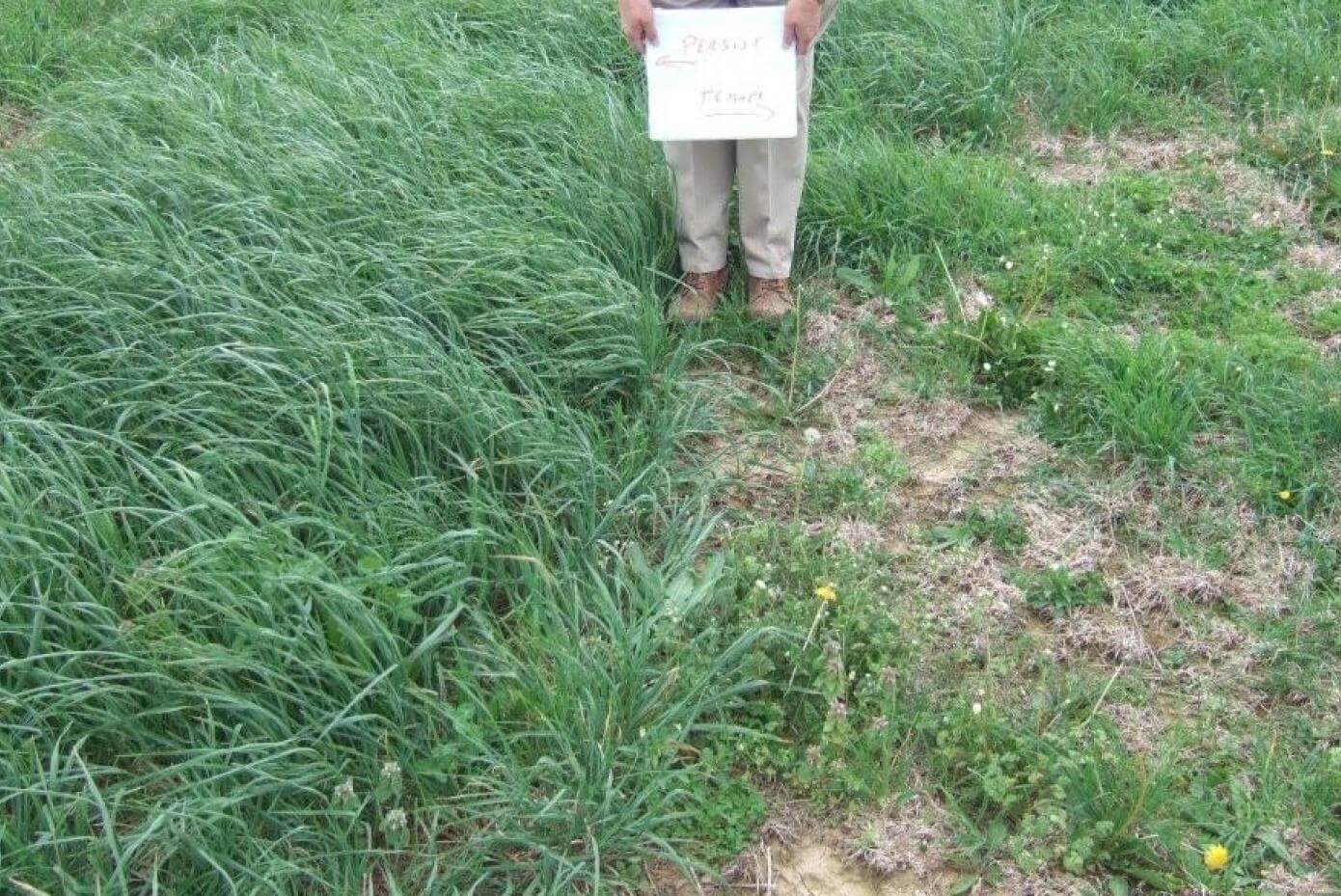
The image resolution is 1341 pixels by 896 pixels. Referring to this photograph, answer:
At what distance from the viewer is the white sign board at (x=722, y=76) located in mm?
3439

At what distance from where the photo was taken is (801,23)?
338 centimetres

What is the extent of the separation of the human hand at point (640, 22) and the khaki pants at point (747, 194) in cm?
31

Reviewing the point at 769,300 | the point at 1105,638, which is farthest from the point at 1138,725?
the point at 769,300

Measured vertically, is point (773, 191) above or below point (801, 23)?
below

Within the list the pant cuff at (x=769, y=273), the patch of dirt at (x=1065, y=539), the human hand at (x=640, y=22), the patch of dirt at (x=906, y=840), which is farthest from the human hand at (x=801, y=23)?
the patch of dirt at (x=906, y=840)

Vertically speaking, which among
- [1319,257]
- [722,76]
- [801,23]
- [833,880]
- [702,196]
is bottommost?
[833,880]

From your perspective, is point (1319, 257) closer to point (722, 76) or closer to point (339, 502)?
point (722, 76)

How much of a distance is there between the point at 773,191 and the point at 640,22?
57 cm

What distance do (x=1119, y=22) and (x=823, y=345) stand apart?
2358 millimetres

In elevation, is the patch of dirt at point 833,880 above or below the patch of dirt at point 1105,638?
below

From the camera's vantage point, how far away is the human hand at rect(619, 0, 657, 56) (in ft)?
11.1

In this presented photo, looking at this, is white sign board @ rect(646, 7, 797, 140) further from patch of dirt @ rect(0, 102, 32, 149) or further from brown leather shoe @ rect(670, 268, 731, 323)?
patch of dirt @ rect(0, 102, 32, 149)

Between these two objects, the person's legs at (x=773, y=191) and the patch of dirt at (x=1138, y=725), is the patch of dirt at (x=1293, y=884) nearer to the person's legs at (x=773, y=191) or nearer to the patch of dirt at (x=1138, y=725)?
the patch of dirt at (x=1138, y=725)

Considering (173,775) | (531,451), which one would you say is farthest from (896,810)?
(173,775)
